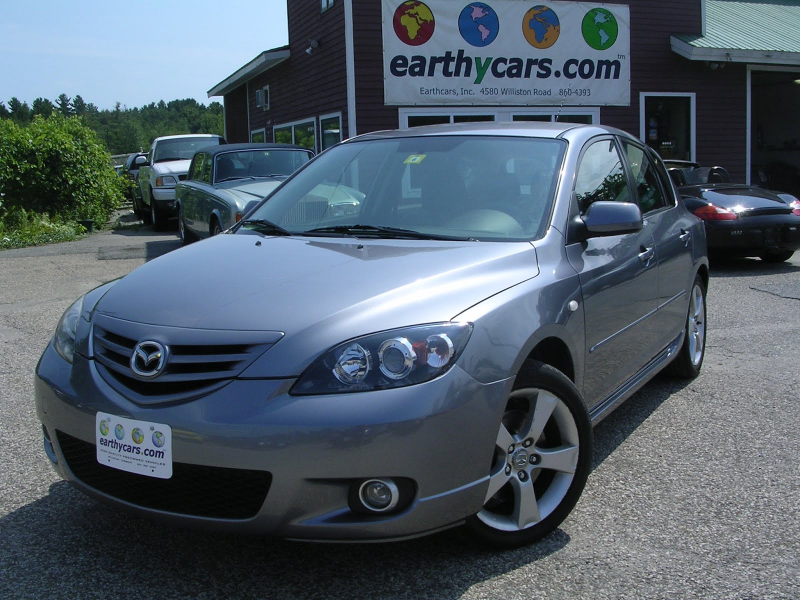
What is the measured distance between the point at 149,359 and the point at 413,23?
14010 mm

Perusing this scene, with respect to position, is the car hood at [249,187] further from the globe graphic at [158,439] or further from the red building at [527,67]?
the globe graphic at [158,439]

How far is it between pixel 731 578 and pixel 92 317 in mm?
2482

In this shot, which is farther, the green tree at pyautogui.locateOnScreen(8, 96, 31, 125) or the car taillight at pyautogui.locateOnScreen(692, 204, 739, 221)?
the green tree at pyautogui.locateOnScreen(8, 96, 31, 125)

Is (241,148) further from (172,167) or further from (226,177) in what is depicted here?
(172,167)

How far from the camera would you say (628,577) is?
2.87 metres

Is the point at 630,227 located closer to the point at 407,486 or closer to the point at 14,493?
the point at 407,486

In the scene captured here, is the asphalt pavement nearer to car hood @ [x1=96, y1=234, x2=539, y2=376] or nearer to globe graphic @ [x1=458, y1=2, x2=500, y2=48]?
car hood @ [x1=96, y1=234, x2=539, y2=376]

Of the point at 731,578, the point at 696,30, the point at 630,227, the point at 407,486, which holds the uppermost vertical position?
the point at 696,30

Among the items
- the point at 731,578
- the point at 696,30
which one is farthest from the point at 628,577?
the point at 696,30

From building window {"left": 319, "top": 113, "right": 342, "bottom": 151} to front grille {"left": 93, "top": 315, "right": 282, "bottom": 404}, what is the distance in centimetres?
1341

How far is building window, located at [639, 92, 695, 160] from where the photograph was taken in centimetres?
1798

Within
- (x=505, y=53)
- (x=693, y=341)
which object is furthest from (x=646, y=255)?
(x=505, y=53)

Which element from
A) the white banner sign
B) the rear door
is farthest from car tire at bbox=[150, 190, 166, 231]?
the rear door

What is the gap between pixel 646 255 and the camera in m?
4.30
